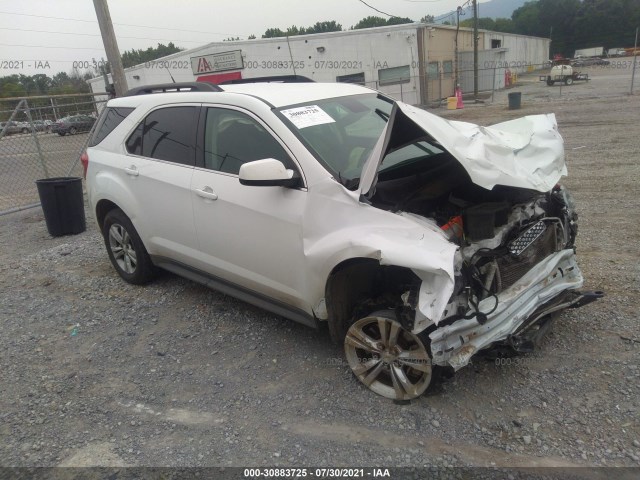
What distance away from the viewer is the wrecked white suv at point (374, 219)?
2750 mm

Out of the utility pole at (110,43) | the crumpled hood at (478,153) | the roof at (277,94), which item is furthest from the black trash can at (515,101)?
the crumpled hood at (478,153)

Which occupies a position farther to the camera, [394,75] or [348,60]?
[348,60]

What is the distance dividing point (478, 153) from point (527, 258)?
734 mm

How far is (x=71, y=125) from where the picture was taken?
10.4 meters

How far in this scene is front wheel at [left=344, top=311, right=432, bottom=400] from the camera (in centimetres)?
289

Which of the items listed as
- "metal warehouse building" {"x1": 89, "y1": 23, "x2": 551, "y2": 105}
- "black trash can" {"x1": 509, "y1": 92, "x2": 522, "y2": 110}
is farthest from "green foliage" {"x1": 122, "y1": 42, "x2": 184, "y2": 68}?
"black trash can" {"x1": 509, "y1": 92, "x2": 522, "y2": 110}

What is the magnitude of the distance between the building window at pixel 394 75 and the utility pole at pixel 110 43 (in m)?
22.9

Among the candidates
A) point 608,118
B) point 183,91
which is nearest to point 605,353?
point 183,91

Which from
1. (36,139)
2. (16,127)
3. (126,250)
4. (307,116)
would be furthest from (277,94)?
(16,127)

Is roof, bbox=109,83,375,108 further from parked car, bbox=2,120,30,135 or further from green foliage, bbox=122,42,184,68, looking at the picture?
green foliage, bbox=122,42,184,68

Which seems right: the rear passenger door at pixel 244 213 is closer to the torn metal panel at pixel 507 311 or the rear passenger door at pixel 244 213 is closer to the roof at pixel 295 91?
the roof at pixel 295 91

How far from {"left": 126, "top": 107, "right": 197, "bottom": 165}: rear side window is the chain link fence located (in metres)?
5.06

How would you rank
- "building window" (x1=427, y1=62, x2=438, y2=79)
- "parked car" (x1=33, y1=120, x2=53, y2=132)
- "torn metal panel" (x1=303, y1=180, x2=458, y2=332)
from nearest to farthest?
"torn metal panel" (x1=303, y1=180, x2=458, y2=332), "parked car" (x1=33, y1=120, x2=53, y2=132), "building window" (x1=427, y1=62, x2=438, y2=79)

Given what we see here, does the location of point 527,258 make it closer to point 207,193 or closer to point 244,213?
point 244,213
